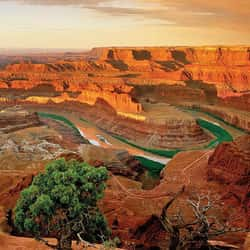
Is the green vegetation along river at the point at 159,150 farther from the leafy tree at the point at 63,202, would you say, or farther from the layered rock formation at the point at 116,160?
the leafy tree at the point at 63,202

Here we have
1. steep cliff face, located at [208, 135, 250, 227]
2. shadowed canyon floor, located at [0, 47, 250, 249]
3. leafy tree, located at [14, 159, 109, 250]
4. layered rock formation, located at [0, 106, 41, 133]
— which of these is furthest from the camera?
layered rock formation, located at [0, 106, 41, 133]

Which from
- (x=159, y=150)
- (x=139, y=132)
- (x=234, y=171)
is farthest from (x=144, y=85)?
(x=234, y=171)

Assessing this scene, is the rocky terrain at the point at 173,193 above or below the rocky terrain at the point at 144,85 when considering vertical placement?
below

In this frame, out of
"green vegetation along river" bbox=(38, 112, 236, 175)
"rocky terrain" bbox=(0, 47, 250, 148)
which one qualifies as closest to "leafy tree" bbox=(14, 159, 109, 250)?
"green vegetation along river" bbox=(38, 112, 236, 175)

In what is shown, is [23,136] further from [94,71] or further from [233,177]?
[94,71]

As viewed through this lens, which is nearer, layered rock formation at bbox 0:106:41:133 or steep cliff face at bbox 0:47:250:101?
layered rock formation at bbox 0:106:41:133

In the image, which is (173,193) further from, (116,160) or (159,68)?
(159,68)

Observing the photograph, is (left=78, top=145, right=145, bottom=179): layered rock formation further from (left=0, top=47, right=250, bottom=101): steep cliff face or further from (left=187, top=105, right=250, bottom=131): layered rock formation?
(left=0, top=47, right=250, bottom=101): steep cliff face

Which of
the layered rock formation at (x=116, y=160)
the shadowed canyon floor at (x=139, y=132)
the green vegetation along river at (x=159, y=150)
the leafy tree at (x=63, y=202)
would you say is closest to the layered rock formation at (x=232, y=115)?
the shadowed canyon floor at (x=139, y=132)
